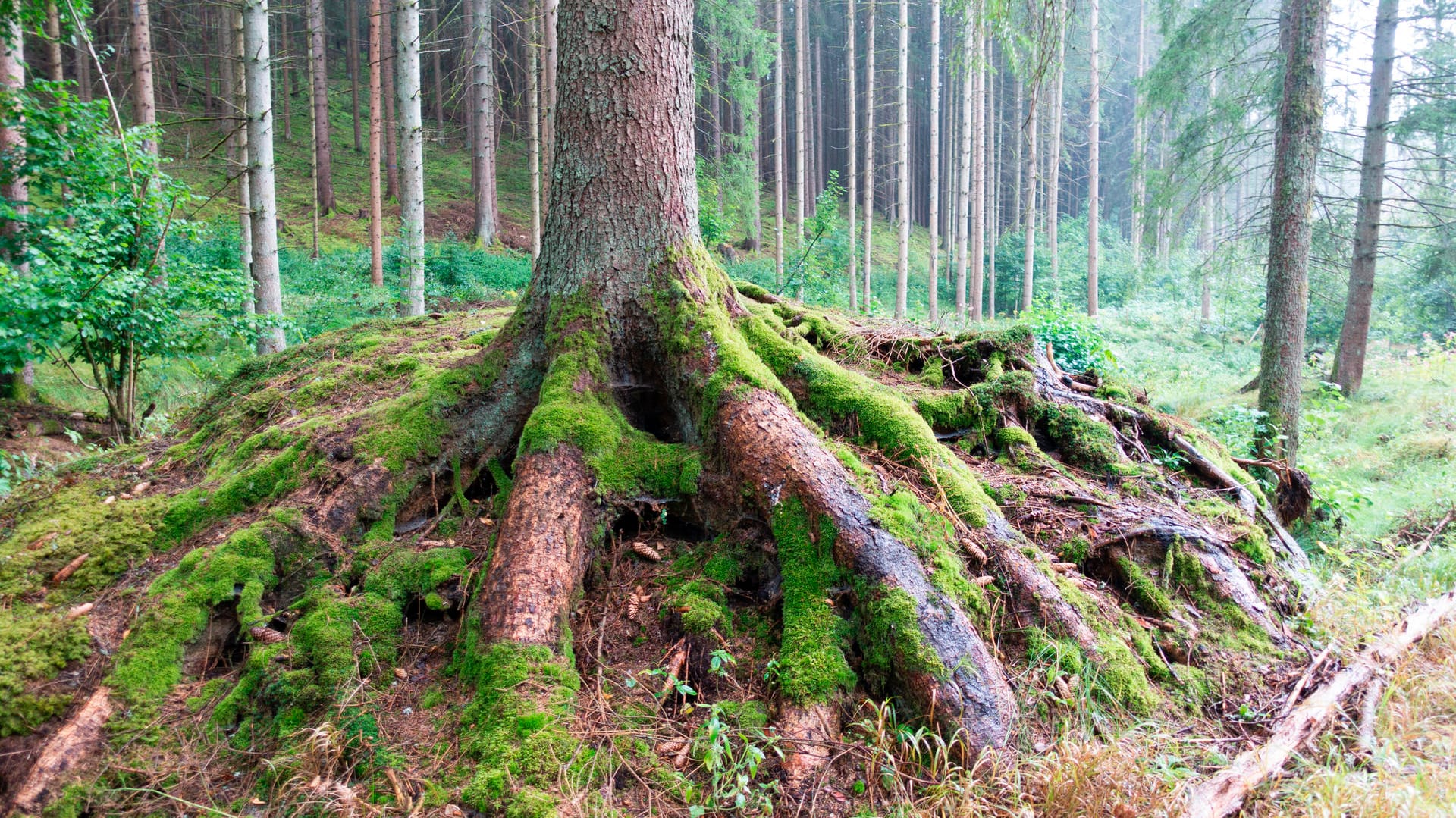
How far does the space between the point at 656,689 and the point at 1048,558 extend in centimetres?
217

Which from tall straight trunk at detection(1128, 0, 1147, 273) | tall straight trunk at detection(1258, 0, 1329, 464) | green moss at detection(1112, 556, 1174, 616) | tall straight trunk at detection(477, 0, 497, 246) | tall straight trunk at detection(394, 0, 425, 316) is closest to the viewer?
green moss at detection(1112, 556, 1174, 616)

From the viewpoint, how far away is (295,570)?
3.32 metres

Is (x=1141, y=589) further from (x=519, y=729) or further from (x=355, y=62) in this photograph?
(x=355, y=62)

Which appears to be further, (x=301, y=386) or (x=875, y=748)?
(x=301, y=386)

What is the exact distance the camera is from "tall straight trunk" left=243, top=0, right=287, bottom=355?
850 centimetres

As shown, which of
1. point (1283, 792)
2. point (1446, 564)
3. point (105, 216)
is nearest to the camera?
point (1283, 792)

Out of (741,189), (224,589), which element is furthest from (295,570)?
(741,189)

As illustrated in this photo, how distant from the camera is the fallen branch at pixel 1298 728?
93.4 inches

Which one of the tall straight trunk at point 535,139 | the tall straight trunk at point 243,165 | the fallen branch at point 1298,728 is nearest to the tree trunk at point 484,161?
the tall straight trunk at point 535,139

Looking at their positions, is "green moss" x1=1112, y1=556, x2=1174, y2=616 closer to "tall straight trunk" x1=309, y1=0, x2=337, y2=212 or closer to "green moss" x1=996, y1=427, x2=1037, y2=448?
"green moss" x1=996, y1=427, x2=1037, y2=448

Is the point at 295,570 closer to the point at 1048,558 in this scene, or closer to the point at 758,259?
the point at 1048,558

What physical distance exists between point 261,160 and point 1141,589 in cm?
1066

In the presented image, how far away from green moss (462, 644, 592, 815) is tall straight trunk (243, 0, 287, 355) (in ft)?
24.7

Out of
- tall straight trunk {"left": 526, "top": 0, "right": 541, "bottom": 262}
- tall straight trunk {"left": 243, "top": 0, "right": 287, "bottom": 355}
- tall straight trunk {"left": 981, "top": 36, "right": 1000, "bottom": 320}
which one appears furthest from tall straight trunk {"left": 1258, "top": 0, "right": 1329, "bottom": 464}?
tall straight trunk {"left": 981, "top": 36, "right": 1000, "bottom": 320}
